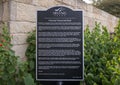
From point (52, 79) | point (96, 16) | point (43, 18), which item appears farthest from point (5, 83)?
point (96, 16)

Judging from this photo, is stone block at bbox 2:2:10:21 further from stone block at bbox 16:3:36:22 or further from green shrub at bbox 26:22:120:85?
green shrub at bbox 26:22:120:85

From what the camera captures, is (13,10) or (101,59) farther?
(101,59)

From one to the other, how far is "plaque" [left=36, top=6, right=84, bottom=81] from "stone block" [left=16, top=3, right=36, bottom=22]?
405 mm

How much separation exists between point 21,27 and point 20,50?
312mm

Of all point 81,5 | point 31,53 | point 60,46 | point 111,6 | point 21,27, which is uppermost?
point 111,6

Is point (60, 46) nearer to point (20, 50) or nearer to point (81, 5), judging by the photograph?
point (20, 50)

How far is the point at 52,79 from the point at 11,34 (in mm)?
810

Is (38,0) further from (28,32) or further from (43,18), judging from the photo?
(43,18)

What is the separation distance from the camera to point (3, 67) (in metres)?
3.52

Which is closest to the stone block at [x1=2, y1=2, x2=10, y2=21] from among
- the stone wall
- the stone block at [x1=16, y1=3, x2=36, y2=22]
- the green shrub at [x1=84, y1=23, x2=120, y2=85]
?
the stone wall

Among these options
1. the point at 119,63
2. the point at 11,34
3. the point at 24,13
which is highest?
the point at 24,13

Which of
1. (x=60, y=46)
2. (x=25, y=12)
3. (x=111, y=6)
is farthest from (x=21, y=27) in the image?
(x=111, y=6)

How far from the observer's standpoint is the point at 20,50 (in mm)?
4145

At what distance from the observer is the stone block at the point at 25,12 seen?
4109mm
